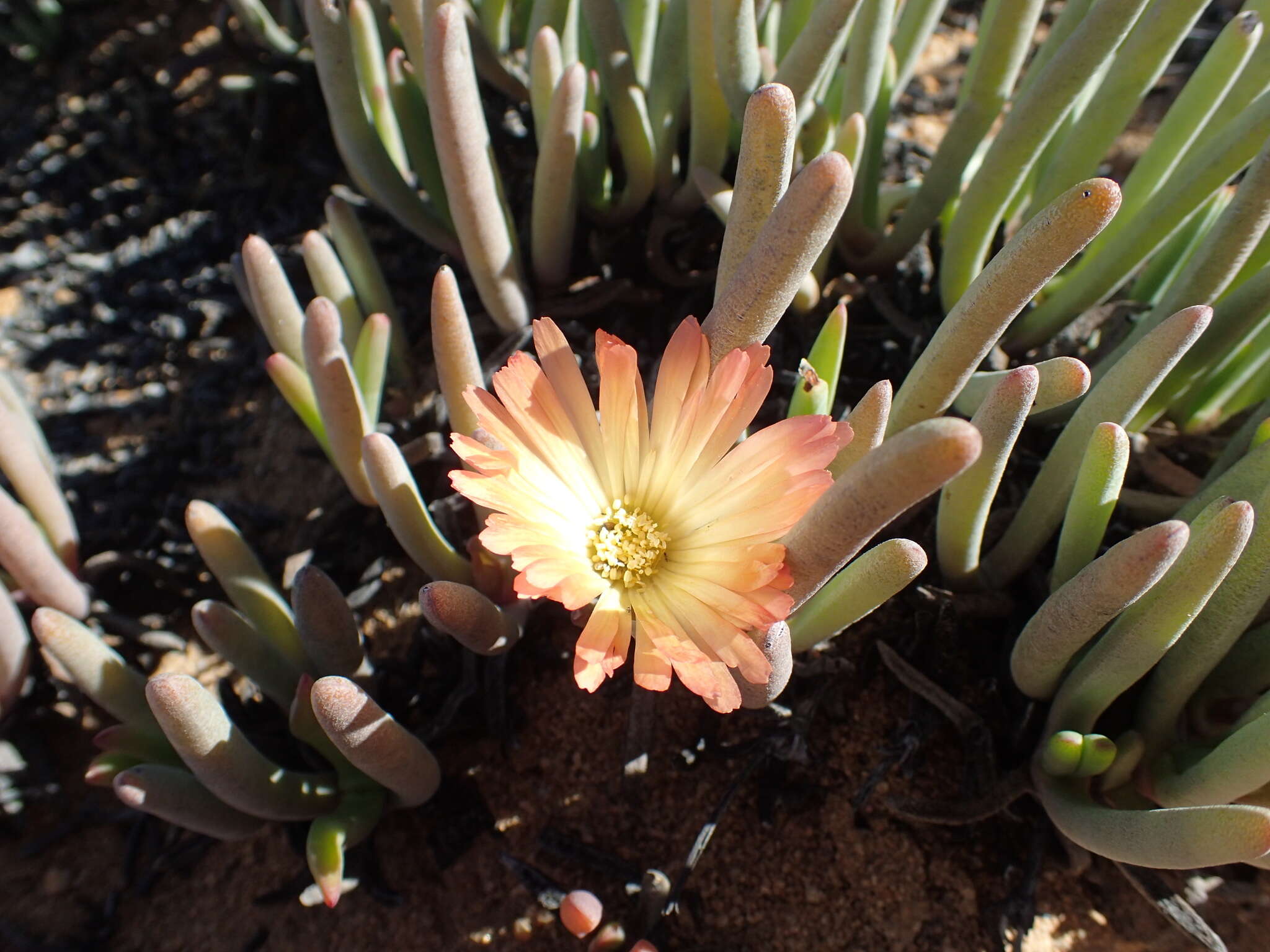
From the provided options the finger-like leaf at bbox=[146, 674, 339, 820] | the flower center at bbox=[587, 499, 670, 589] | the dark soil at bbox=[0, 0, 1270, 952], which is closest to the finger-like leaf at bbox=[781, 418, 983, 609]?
the flower center at bbox=[587, 499, 670, 589]

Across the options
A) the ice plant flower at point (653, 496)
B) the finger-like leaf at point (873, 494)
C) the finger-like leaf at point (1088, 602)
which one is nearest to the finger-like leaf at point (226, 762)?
the ice plant flower at point (653, 496)

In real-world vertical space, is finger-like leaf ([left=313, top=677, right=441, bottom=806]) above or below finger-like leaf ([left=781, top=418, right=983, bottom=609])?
below

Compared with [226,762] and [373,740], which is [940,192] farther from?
[226,762]

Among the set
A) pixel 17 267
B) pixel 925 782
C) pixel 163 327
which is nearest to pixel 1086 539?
pixel 925 782

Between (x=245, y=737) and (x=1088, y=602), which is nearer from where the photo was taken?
(x=1088, y=602)

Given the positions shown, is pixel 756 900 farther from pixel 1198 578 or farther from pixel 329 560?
pixel 329 560

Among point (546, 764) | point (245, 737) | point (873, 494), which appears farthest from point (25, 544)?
point (873, 494)

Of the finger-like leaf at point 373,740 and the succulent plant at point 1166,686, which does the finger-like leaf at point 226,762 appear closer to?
the finger-like leaf at point 373,740

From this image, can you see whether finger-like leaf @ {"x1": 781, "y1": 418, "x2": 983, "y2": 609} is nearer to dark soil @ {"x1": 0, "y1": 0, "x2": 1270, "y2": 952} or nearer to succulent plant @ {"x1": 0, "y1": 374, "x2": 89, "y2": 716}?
dark soil @ {"x1": 0, "y1": 0, "x2": 1270, "y2": 952}
